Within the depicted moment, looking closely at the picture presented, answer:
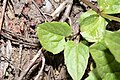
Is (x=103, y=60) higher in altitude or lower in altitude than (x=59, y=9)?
lower

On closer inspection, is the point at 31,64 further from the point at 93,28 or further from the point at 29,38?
the point at 93,28

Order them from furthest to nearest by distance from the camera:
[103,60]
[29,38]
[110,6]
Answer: [29,38] < [110,6] < [103,60]

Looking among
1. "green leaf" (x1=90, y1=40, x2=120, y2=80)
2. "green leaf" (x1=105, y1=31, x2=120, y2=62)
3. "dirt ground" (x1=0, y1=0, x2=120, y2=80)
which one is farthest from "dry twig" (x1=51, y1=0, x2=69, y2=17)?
"green leaf" (x1=105, y1=31, x2=120, y2=62)

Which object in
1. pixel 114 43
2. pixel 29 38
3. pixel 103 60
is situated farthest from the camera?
pixel 29 38

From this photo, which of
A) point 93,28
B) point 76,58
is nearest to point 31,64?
point 76,58

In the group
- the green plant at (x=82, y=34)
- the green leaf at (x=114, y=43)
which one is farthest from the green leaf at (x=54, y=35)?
the green leaf at (x=114, y=43)

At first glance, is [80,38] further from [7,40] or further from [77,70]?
[7,40]

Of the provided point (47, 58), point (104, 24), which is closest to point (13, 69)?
point (47, 58)

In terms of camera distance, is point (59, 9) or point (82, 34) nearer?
point (82, 34)
